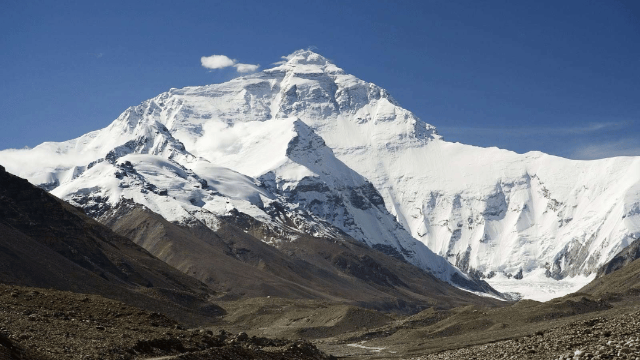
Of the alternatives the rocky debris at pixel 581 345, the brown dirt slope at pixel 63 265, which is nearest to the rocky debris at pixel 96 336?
the rocky debris at pixel 581 345

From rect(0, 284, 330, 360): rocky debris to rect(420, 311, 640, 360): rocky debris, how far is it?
1583 centimetres

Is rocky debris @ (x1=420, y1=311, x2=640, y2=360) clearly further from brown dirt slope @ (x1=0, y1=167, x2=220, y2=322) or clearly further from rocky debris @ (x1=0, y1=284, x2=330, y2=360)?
brown dirt slope @ (x1=0, y1=167, x2=220, y2=322)

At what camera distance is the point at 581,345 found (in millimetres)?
53156

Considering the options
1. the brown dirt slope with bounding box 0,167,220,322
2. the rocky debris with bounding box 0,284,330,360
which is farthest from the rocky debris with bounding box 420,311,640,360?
the brown dirt slope with bounding box 0,167,220,322

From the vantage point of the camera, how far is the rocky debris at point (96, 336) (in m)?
53.3

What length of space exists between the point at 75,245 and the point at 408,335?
86.6 metres

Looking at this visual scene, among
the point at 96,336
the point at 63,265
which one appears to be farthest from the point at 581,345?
the point at 63,265

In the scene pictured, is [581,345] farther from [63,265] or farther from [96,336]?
[63,265]

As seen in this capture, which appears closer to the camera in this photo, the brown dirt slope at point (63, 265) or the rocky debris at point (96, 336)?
the rocky debris at point (96, 336)

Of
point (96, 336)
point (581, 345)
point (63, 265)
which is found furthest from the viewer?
point (63, 265)

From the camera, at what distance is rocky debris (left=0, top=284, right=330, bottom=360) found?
2100 inches

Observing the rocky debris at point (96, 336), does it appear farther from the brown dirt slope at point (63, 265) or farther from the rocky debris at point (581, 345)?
the brown dirt slope at point (63, 265)

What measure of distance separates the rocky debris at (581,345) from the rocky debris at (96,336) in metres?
15.8

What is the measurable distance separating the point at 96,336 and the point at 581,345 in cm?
2938
